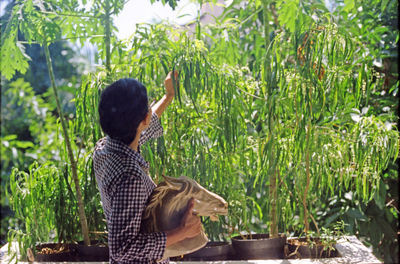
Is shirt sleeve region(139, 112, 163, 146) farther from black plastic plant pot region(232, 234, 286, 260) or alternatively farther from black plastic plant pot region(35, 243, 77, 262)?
black plastic plant pot region(35, 243, 77, 262)

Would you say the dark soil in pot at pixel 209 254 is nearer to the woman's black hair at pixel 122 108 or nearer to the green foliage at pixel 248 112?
the green foliage at pixel 248 112

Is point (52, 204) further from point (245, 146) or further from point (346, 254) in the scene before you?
point (346, 254)

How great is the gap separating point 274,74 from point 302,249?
78cm

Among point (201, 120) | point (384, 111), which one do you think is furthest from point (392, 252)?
point (201, 120)

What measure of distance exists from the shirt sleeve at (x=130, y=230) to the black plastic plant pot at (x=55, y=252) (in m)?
1.29

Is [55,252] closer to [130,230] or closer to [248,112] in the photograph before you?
[248,112]

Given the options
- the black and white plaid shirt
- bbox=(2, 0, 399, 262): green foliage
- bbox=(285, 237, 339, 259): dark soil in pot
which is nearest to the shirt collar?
the black and white plaid shirt

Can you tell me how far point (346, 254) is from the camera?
2.13m

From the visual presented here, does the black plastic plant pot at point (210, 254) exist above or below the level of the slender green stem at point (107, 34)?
below

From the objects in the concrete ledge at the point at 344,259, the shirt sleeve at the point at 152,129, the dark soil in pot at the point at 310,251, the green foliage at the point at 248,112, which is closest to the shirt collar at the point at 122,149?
the shirt sleeve at the point at 152,129

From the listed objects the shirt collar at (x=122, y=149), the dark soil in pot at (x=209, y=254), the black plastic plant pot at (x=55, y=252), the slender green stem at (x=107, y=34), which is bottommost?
the black plastic plant pot at (x=55, y=252)

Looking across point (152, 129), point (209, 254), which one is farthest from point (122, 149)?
point (209, 254)

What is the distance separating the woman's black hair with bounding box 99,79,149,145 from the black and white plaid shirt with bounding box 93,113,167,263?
6 cm

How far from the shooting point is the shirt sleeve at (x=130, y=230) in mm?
1060
